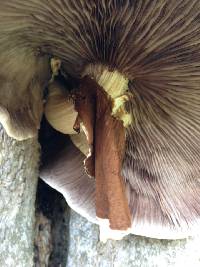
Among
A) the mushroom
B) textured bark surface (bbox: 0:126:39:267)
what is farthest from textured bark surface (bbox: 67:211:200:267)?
textured bark surface (bbox: 0:126:39:267)

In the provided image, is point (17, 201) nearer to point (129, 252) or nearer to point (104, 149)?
point (104, 149)

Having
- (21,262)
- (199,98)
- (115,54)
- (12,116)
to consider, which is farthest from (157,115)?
(21,262)

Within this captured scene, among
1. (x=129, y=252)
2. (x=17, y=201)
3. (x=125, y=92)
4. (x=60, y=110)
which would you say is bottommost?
(x=129, y=252)

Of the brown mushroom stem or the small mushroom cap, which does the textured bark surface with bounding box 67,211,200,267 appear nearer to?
the small mushroom cap

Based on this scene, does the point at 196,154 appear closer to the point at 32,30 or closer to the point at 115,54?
the point at 115,54

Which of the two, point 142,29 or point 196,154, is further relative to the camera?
point 196,154

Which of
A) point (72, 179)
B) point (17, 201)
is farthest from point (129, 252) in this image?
point (17, 201)
